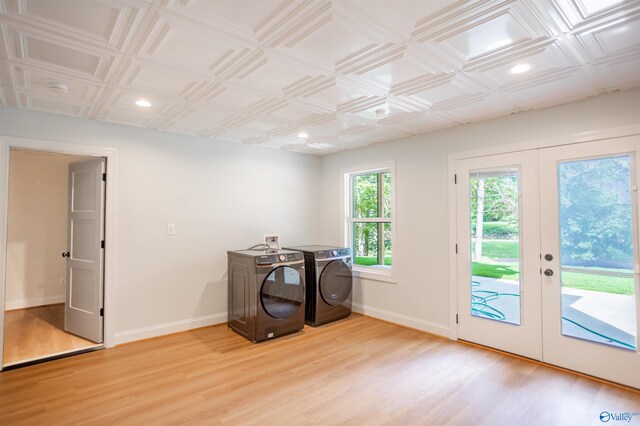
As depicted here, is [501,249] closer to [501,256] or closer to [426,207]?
[501,256]

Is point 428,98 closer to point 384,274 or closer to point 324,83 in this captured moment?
point 324,83

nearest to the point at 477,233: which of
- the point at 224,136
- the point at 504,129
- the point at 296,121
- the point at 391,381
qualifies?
the point at 504,129

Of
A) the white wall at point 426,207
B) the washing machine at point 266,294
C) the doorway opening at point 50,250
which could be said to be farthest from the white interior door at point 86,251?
the white wall at point 426,207

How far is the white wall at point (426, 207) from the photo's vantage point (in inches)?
125

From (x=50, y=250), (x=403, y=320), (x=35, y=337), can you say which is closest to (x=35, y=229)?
(x=50, y=250)

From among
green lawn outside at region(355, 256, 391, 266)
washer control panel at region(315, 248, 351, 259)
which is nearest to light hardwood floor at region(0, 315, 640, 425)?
washer control panel at region(315, 248, 351, 259)

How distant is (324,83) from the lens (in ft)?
8.19

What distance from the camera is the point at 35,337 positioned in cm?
364

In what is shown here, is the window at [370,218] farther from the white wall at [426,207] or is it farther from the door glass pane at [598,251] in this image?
the door glass pane at [598,251]

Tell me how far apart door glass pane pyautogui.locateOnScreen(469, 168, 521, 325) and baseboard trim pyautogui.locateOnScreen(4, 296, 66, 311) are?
20.0ft

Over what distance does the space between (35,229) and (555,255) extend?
6875mm

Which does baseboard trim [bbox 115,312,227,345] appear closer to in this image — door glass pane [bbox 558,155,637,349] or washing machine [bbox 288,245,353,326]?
washing machine [bbox 288,245,353,326]

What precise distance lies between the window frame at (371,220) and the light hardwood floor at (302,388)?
112 centimetres

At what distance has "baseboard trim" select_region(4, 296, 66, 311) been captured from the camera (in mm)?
4918
